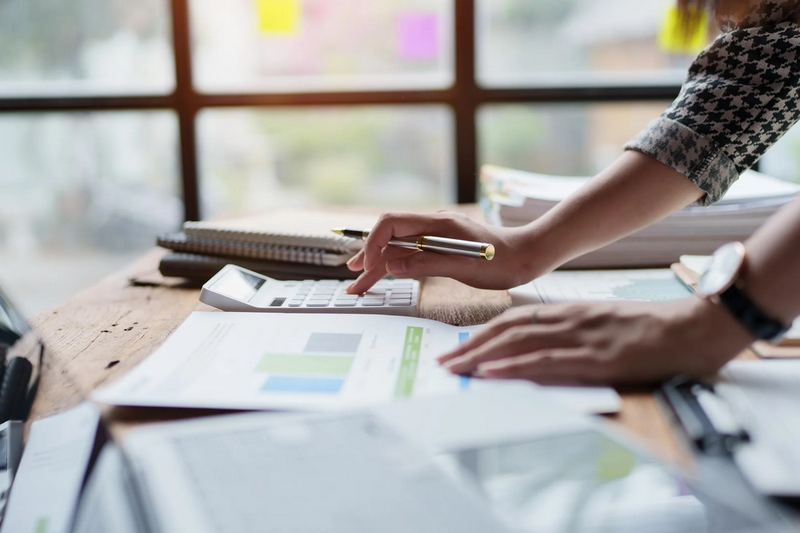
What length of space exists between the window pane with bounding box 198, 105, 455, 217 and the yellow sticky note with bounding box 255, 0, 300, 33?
0.23 metres

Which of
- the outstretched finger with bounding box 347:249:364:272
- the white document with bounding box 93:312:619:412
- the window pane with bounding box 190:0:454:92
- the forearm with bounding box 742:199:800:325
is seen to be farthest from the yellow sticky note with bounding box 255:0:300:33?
the forearm with bounding box 742:199:800:325

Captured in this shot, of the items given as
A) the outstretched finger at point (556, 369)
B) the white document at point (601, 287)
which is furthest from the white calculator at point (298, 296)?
the outstretched finger at point (556, 369)

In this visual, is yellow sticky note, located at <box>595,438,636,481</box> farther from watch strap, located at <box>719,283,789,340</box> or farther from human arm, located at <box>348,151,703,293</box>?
human arm, located at <box>348,151,703,293</box>

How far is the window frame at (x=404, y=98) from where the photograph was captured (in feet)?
6.35

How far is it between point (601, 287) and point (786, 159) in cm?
141

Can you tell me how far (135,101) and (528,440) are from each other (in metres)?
1.85

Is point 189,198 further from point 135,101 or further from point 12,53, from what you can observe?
point 12,53

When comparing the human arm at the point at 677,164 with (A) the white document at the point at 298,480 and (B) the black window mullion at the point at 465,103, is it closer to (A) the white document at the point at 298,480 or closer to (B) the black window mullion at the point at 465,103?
(A) the white document at the point at 298,480

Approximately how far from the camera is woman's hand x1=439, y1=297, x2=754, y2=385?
0.52 meters

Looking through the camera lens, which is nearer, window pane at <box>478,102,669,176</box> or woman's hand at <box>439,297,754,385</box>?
woman's hand at <box>439,297,754,385</box>

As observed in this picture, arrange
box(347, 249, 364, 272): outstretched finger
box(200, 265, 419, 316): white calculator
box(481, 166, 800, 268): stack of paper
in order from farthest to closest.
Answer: box(481, 166, 800, 268): stack of paper < box(347, 249, 364, 272): outstretched finger < box(200, 265, 419, 316): white calculator

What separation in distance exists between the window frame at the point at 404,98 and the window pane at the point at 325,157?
4 cm

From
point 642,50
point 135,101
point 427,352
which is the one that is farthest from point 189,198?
point 427,352

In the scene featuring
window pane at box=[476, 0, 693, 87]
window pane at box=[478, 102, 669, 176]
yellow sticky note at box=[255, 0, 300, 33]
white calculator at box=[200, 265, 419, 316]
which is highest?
yellow sticky note at box=[255, 0, 300, 33]
